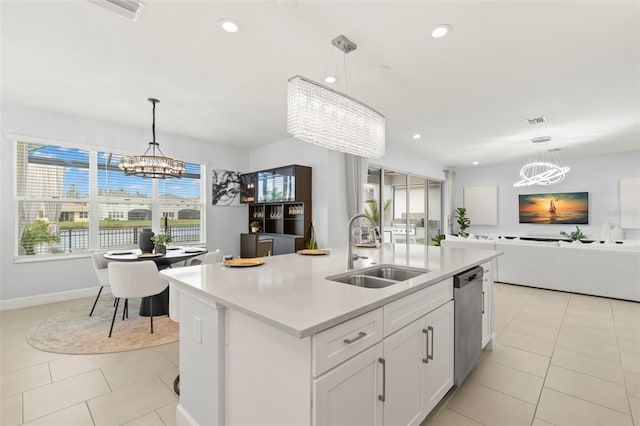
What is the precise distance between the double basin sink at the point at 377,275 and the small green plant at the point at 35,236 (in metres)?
4.73

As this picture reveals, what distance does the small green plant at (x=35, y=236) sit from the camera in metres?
4.12

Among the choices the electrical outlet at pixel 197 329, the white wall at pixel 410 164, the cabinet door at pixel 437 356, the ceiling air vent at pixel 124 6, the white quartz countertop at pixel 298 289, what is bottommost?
the cabinet door at pixel 437 356

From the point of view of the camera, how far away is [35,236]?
4.19 meters

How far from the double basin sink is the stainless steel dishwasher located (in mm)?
317

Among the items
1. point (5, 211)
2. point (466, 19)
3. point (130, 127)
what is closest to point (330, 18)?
point (466, 19)

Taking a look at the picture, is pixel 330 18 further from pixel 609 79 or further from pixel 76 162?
pixel 76 162

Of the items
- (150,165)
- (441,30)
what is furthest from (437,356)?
(150,165)

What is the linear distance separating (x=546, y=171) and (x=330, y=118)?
6973 mm

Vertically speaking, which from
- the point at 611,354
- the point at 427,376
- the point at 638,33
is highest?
the point at 638,33

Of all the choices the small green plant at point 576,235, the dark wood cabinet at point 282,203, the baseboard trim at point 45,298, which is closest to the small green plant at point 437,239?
the small green plant at point 576,235

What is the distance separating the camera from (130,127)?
4.89m

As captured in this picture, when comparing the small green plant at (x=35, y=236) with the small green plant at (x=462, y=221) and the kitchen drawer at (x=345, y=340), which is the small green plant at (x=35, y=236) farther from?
the small green plant at (x=462, y=221)

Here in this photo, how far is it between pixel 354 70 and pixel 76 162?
4425 millimetres

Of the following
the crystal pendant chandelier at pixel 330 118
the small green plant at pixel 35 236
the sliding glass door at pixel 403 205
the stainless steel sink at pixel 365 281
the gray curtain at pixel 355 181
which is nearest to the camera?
the stainless steel sink at pixel 365 281
